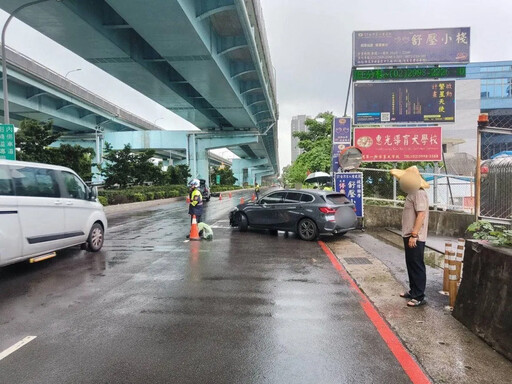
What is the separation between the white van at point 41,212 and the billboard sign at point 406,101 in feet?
37.8

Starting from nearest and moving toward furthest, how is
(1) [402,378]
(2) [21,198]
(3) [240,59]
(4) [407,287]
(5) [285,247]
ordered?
(1) [402,378], (4) [407,287], (2) [21,198], (5) [285,247], (3) [240,59]

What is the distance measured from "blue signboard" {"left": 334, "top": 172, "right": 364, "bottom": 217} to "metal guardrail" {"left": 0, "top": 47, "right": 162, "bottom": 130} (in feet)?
71.6

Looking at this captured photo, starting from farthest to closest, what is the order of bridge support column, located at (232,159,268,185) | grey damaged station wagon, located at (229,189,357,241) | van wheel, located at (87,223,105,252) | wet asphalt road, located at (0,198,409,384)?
bridge support column, located at (232,159,268,185) → grey damaged station wagon, located at (229,189,357,241) → van wheel, located at (87,223,105,252) → wet asphalt road, located at (0,198,409,384)

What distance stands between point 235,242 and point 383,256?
13.2 feet

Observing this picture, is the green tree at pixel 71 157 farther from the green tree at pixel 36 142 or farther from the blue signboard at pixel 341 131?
the blue signboard at pixel 341 131

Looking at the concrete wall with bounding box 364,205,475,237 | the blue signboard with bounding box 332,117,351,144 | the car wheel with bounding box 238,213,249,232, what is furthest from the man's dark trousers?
the blue signboard with bounding box 332,117,351,144

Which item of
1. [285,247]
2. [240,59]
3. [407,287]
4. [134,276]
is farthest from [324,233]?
[240,59]

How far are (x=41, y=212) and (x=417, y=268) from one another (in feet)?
21.2

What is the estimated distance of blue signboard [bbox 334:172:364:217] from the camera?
1304 cm

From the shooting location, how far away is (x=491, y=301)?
3883 mm

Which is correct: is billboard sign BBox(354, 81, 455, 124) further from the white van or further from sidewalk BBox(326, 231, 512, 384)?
the white van

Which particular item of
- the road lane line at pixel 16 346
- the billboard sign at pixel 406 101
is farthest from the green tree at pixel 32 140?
the road lane line at pixel 16 346

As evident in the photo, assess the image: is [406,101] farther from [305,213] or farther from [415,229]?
[415,229]

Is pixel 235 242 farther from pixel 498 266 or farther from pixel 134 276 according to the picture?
pixel 498 266
